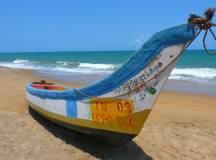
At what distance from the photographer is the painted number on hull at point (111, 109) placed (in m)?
4.24

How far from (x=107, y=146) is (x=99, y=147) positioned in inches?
4.8

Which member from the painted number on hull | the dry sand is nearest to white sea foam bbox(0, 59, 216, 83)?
the dry sand

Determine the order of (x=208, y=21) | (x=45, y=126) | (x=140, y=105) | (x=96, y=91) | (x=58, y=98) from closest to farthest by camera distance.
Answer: (x=208, y=21)
(x=140, y=105)
(x=96, y=91)
(x=58, y=98)
(x=45, y=126)

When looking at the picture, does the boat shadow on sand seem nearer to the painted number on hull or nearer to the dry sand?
the dry sand

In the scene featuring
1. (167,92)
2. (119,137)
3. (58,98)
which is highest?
(58,98)

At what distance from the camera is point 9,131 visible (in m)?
5.57

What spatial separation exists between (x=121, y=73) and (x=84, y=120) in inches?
36.9

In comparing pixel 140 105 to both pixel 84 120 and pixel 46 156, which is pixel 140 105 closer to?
pixel 84 120

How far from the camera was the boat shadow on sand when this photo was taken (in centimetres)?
475

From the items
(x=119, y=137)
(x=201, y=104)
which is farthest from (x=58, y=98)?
(x=201, y=104)

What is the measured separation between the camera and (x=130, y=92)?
13.8 feet

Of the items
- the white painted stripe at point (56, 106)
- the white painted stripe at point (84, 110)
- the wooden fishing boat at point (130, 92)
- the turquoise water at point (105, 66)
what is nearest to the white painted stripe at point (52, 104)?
the white painted stripe at point (56, 106)

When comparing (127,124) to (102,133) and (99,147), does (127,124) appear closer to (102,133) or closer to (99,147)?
(102,133)

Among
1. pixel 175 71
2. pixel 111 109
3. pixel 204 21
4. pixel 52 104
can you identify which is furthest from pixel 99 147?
pixel 175 71
